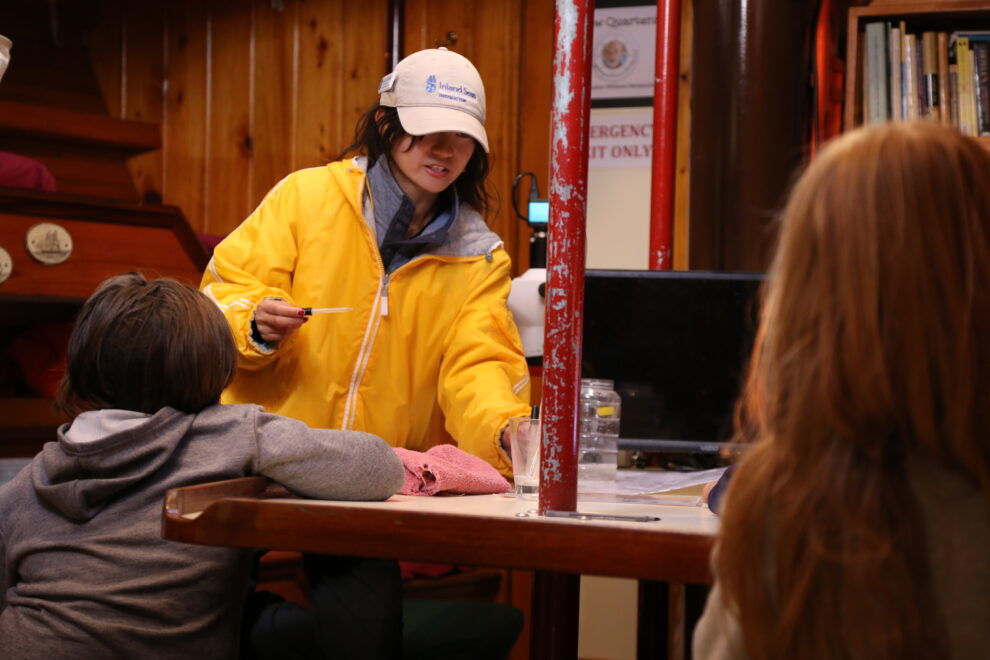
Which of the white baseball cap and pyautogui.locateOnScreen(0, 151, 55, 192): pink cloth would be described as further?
pyautogui.locateOnScreen(0, 151, 55, 192): pink cloth

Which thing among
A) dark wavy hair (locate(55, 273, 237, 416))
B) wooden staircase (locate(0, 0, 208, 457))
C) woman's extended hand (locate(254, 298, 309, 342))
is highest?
wooden staircase (locate(0, 0, 208, 457))

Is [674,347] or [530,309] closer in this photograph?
[674,347]

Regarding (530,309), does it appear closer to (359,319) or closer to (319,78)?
(359,319)

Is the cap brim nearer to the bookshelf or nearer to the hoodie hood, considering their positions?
the hoodie hood

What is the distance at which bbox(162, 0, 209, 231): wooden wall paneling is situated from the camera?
4.06 meters

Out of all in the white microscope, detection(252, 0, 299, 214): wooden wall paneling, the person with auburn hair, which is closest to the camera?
the person with auburn hair

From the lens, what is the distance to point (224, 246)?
2.05 metres

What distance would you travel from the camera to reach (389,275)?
6.99 ft

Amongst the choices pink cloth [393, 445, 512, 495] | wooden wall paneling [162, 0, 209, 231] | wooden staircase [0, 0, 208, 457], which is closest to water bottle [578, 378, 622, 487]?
pink cloth [393, 445, 512, 495]

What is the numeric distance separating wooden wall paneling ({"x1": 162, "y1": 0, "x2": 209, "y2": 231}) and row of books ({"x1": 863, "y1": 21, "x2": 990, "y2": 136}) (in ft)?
7.93

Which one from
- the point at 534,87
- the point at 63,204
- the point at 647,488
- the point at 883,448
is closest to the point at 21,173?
the point at 63,204

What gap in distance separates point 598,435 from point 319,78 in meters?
2.62

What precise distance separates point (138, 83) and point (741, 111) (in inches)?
103

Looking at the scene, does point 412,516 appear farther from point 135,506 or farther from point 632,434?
point 632,434
